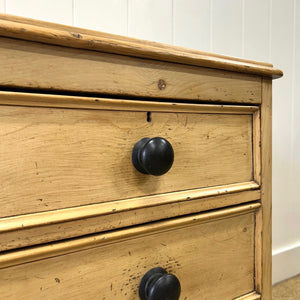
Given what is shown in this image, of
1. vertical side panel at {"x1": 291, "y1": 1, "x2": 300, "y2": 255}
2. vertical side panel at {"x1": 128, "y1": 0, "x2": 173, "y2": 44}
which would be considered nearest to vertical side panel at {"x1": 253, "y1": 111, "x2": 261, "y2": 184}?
vertical side panel at {"x1": 128, "y1": 0, "x2": 173, "y2": 44}

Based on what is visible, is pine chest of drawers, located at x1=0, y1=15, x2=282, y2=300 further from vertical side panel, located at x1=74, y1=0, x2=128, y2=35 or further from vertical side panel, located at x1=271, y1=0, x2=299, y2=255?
vertical side panel, located at x1=271, y1=0, x2=299, y2=255

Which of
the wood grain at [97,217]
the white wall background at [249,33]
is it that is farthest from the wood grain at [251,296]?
the white wall background at [249,33]

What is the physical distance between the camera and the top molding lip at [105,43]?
314 millimetres

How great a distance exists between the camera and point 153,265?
1.40ft

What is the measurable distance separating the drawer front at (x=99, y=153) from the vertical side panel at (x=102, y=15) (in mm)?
476

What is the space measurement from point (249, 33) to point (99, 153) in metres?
0.91

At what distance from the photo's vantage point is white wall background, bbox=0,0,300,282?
2.57 feet

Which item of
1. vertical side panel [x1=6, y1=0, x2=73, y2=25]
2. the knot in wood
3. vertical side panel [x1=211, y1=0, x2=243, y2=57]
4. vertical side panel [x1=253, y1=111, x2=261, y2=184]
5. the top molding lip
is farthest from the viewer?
vertical side panel [x1=211, y1=0, x2=243, y2=57]

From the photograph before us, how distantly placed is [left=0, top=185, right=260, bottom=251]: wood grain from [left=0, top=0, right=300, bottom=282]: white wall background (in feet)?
1.82

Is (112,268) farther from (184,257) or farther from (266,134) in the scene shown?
(266,134)

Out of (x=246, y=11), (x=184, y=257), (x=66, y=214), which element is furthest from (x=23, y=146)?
(x=246, y=11)

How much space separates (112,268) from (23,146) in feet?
0.63

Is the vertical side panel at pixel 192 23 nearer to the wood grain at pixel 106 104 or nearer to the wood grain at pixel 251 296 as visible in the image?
the wood grain at pixel 106 104

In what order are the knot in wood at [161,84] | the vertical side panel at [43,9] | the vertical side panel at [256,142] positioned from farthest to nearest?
the vertical side panel at [43,9], the vertical side panel at [256,142], the knot in wood at [161,84]
